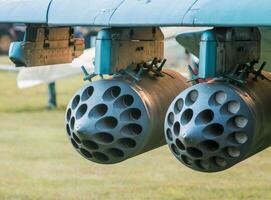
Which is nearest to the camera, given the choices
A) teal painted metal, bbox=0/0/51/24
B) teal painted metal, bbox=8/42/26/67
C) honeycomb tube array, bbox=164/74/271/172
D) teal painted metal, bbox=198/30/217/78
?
honeycomb tube array, bbox=164/74/271/172

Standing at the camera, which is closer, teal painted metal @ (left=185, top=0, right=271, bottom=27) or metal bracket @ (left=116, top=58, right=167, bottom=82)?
teal painted metal @ (left=185, top=0, right=271, bottom=27)

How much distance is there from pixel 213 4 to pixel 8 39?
→ 4707 cm

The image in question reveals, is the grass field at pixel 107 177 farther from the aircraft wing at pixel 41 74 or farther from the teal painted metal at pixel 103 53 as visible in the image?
the teal painted metal at pixel 103 53

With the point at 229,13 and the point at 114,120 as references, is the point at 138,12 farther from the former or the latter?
the point at 114,120

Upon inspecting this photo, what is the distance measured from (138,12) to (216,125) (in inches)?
22.2

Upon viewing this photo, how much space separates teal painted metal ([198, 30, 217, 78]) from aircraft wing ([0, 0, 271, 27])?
0.32m

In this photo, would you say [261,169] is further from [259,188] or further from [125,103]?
[125,103]

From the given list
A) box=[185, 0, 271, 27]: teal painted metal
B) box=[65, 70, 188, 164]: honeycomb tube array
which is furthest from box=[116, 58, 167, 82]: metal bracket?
box=[185, 0, 271, 27]: teal painted metal

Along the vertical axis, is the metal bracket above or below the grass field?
above

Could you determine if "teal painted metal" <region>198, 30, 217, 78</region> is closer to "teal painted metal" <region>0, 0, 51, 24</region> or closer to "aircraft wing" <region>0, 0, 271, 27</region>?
"aircraft wing" <region>0, 0, 271, 27</region>

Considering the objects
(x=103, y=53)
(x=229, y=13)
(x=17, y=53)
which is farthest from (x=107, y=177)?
(x=229, y=13)

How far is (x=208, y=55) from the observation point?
14.4 ft

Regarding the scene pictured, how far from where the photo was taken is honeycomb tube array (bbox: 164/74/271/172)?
425 centimetres

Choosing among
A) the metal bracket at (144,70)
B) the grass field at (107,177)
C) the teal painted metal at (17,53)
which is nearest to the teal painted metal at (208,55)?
the metal bracket at (144,70)
